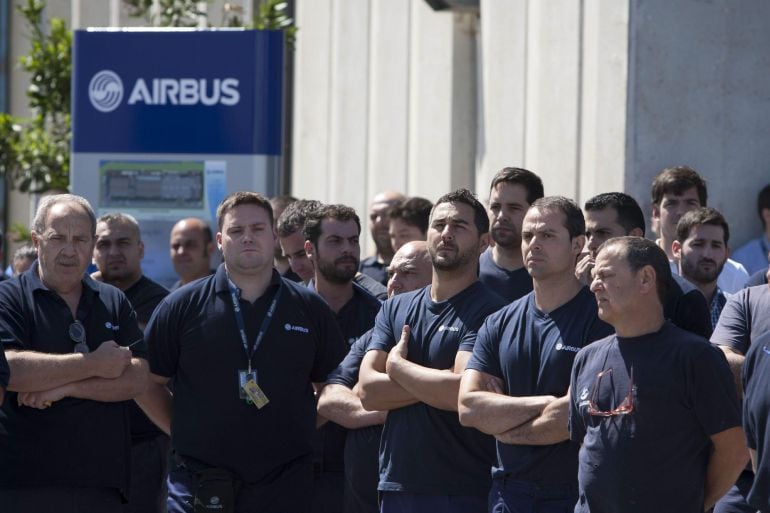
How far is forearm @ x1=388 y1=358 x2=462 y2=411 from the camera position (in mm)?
6188

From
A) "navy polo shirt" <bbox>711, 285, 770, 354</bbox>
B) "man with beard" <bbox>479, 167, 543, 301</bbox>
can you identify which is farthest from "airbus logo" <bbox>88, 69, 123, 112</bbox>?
"navy polo shirt" <bbox>711, 285, 770, 354</bbox>

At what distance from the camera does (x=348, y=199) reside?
1524cm

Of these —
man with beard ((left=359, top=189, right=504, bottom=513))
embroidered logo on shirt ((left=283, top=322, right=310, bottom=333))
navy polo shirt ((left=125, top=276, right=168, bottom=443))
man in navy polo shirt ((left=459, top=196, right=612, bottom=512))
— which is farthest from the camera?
navy polo shirt ((left=125, top=276, right=168, bottom=443))

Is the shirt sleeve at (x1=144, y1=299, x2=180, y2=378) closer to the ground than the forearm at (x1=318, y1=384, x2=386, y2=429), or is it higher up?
higher up

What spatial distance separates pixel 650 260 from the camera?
5539 millimetres

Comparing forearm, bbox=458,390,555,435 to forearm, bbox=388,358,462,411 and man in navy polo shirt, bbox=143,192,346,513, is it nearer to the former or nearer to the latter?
forearm, bbox=388,358,462,411

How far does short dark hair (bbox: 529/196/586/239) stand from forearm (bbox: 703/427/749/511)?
1224mm

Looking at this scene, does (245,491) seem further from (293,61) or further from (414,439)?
(293,61)

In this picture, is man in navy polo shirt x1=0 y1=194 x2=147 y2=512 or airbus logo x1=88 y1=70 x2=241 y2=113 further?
airbus logo x1=88 y1=70 x2=241 y2=113

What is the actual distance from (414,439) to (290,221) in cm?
254

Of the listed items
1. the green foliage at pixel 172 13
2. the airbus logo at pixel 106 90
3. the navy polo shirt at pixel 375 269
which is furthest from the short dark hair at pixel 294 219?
the green foliage at pixel 172 13

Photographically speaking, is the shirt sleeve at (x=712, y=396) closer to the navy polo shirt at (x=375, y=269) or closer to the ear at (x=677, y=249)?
the ear at (x=677, y=249)

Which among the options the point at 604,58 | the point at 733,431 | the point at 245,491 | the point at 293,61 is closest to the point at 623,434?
the point at 733,431

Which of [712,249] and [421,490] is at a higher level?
[712,249]
